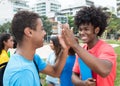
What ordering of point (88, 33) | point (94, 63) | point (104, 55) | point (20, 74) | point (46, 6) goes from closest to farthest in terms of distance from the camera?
point (20, 74) < point (94, 63) < point (104, 55) < point (88, 33) < point (46, 6)

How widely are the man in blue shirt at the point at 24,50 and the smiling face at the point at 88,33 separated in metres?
0.28

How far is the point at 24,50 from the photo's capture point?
231 centimetres

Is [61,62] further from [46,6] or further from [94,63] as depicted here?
[46,6]

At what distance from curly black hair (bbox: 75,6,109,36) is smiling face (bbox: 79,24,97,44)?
45mm

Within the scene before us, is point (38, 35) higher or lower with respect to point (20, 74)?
higher

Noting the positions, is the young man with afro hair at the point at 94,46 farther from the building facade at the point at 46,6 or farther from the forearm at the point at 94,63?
the building facade at the point at 46,6

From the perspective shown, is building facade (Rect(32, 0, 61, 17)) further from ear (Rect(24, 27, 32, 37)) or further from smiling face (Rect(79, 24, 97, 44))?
ear (Rect(24, 27, 32, 37))

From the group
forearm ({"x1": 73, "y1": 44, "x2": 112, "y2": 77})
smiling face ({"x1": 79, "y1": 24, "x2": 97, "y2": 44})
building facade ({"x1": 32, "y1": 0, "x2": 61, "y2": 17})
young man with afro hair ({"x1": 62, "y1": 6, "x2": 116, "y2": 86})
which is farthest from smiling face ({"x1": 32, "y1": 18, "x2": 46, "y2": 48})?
building facade ({"x1": 32, "y1": 0, "x2": 61, "y2": 17})

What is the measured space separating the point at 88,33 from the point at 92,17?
0.17m

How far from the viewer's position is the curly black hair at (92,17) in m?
2.72

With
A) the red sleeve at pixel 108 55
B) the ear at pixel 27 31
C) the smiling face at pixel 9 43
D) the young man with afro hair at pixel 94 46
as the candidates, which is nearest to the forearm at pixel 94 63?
the young man with afro hair at pixel 94 46

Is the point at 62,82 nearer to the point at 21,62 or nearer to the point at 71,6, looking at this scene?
the point at 21,62

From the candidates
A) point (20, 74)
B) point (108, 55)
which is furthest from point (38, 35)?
point (108, 55)

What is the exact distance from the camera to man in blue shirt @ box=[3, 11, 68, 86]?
6.83ft
